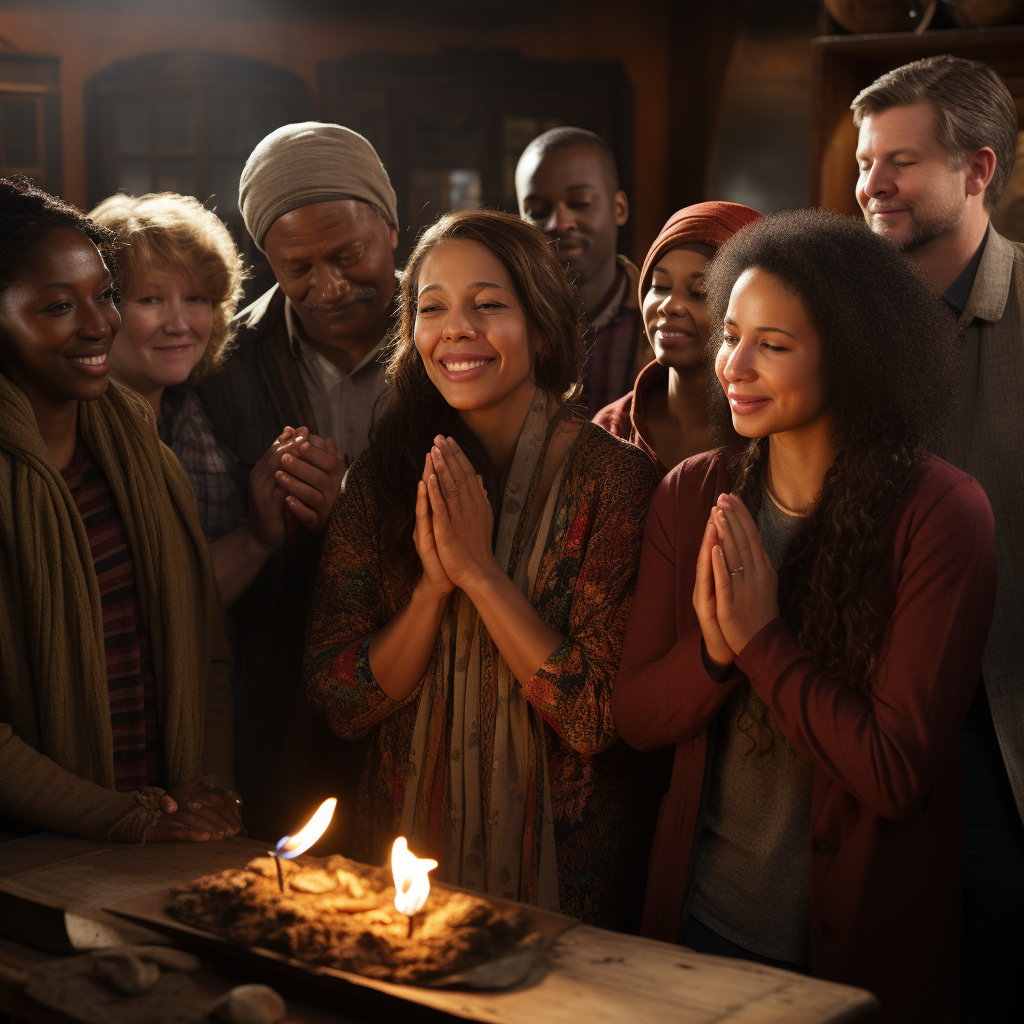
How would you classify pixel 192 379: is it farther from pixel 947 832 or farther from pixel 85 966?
pixel 947 832

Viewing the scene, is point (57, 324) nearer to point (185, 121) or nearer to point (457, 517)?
point (457, 517)

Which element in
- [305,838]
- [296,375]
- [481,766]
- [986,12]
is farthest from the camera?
[986,12]

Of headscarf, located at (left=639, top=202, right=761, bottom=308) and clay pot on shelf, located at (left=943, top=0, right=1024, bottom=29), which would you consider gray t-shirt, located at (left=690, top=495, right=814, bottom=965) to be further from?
clay pot on shelf, located at (left=943, top=0, right=1024, bottom=29)

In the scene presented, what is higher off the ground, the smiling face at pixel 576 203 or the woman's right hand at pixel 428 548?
the smiling face at pixel 576 203

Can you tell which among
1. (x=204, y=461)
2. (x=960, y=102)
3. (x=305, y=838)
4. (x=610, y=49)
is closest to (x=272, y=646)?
(x=204, y=461)

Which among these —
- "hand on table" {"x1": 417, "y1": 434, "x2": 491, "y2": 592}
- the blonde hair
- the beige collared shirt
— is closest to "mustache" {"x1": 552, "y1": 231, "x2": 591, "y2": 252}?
the beige collared shirt

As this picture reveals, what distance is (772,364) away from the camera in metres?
1.89

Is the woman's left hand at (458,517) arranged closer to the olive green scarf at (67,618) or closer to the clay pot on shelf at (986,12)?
the olive green scarf at (67,618)

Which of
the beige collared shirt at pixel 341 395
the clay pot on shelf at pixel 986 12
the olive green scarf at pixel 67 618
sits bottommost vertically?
the olive green scarf at pixel 67 618

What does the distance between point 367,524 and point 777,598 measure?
2.90ft

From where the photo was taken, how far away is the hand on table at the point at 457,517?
214 centimetres

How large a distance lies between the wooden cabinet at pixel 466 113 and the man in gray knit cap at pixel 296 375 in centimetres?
440

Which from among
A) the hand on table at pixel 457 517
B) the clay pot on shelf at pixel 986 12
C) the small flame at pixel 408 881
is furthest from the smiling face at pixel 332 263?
the clay pot on shelf at pixel 986 12

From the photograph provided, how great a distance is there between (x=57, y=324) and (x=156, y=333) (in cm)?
73
